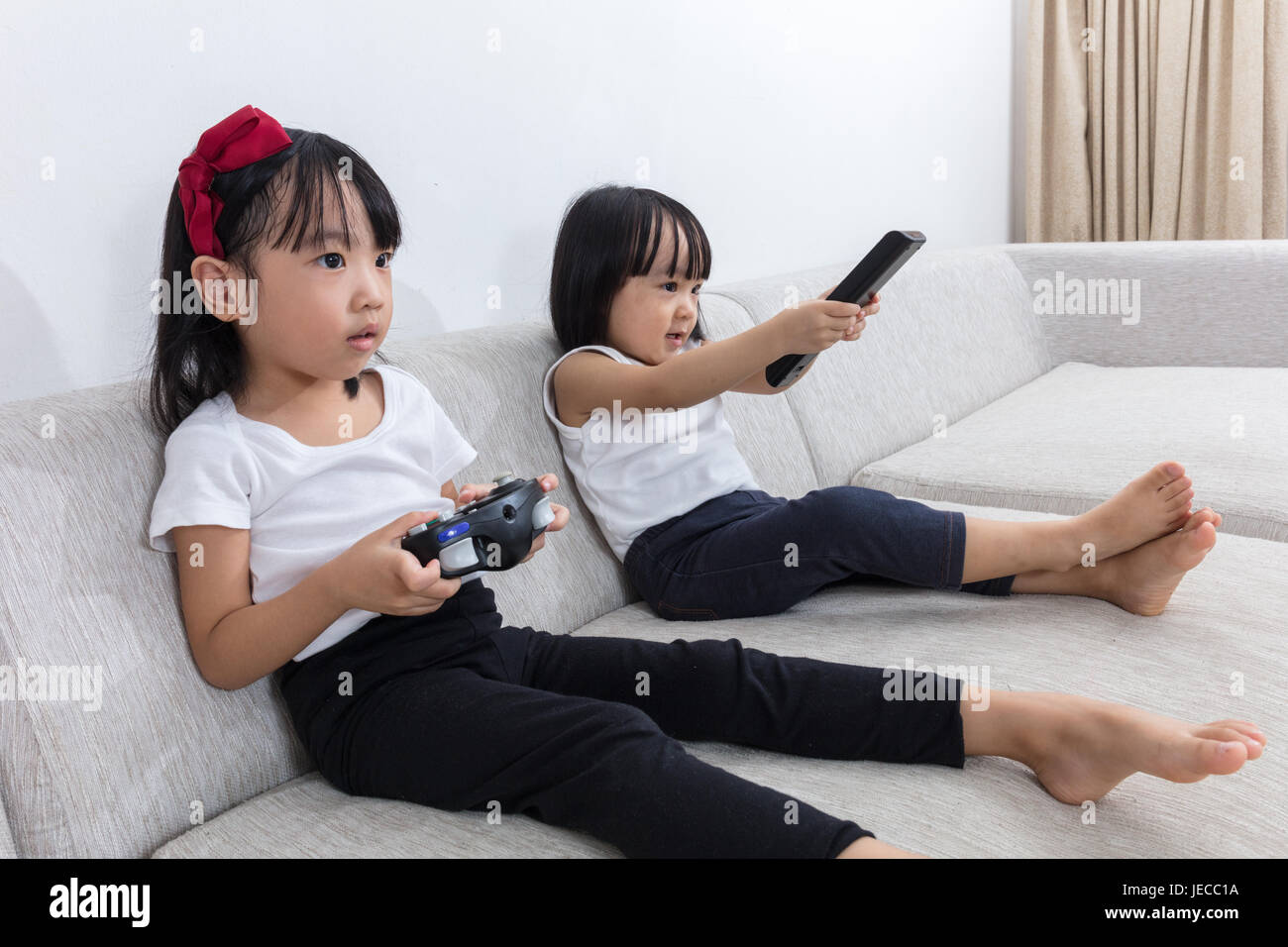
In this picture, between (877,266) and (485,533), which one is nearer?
(485,533)

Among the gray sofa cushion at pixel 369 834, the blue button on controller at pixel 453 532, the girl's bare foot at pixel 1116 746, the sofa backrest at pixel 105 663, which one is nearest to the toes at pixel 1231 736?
the girl's bare foot at pixel 1116 746

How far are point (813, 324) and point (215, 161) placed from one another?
0.60 meters

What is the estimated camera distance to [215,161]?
97 cm

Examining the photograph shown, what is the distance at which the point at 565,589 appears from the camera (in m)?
1.30

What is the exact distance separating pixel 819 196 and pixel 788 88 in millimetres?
241

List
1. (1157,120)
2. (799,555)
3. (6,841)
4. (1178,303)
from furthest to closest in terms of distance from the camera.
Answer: (1157,120) < (1178,303) < (799,555) < (6,841)

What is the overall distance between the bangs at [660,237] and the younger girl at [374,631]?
398mm

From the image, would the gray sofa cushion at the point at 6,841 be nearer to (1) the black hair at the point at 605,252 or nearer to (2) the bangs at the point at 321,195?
(2) the bangs at the point at 321,195

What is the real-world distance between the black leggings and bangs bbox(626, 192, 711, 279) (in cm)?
49

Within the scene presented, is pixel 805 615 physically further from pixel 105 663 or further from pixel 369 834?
pixel 105 663

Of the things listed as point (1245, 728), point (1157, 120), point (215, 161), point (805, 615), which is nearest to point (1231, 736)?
point (1245, 728)

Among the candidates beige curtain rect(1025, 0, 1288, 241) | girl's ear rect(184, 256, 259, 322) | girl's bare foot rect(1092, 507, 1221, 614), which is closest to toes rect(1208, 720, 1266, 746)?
girl's bare foot rect(1092, 507, 1221, 614)

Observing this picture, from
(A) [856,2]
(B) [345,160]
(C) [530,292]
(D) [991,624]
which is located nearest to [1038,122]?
(A) [856,2]

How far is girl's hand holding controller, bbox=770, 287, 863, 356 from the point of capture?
46.3 inches
